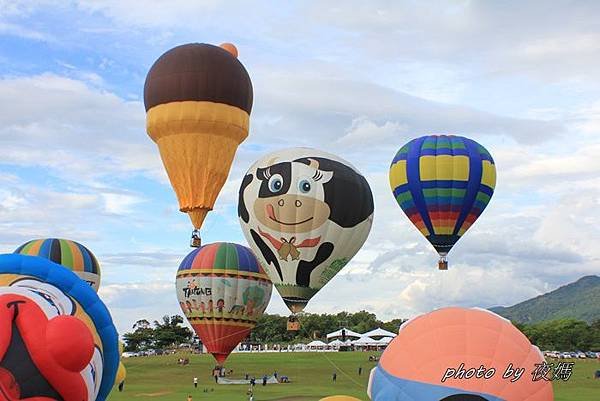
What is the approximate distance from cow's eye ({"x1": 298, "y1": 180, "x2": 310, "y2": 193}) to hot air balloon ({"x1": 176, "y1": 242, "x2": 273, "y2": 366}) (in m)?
10.4

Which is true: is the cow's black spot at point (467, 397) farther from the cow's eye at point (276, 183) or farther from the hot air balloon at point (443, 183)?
the hot air balloon at point (443, 183)

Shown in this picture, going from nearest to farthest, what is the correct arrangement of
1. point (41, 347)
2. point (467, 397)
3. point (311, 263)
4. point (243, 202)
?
point (41, 347) < point (467, 397) < point (311, 263) < point (243, 202)

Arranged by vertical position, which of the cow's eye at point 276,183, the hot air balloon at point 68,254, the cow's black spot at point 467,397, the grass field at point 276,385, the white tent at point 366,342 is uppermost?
the cow's eye at point 276,183

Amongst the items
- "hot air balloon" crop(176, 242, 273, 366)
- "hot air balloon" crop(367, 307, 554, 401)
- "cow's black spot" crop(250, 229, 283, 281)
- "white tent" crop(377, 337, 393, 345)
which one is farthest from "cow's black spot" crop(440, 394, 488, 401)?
"white tent" crop(377, 337, 393, 345)

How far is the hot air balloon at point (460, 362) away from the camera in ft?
36.2

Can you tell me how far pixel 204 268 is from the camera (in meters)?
33.2

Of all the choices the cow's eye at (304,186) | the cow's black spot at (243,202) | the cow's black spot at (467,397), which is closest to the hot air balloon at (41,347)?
the cow's black spot at (467,397)

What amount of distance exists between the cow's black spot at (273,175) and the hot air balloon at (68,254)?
39.4ft

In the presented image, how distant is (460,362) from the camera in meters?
11.2

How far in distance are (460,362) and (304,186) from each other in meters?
12.6

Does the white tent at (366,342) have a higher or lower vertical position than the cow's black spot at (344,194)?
lower

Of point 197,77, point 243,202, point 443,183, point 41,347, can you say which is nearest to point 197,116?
point 197,77

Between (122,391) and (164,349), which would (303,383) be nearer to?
(122,391)

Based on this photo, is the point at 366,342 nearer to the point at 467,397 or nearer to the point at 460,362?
the point at 460,362
